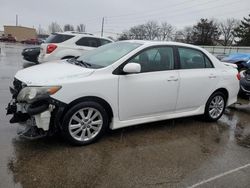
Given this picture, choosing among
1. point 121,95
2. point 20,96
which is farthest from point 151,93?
point 20,96

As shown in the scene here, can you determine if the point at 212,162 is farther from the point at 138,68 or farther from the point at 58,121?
the point at 58,121

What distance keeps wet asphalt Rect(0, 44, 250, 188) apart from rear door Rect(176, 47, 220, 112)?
Answer: 1.86ft

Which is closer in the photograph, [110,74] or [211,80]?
[110,74]

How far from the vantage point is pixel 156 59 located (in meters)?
4.56

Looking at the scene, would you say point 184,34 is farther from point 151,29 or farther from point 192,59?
point 192,59

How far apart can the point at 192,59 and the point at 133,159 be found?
248cm

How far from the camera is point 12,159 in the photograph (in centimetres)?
336

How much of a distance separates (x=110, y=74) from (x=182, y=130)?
75.1 inches

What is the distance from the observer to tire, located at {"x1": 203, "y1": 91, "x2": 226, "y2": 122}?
212 inches

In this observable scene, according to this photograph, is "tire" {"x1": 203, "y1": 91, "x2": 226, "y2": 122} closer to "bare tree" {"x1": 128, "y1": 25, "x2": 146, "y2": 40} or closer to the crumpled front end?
the crumpled front end

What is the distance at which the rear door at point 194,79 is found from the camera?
190 inches

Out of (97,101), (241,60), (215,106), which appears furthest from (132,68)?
(241,60)

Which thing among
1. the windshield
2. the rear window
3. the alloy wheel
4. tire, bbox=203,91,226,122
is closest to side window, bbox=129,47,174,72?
the windshield

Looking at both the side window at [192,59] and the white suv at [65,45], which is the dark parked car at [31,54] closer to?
the white suv at [65,45]
